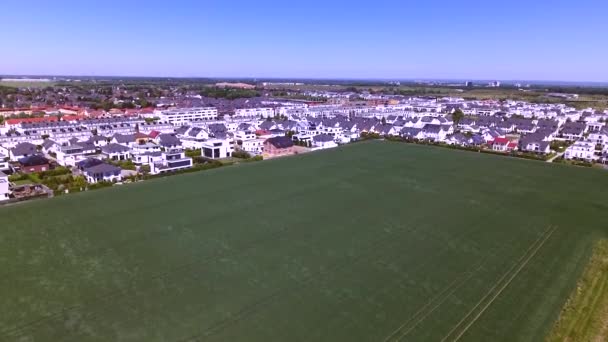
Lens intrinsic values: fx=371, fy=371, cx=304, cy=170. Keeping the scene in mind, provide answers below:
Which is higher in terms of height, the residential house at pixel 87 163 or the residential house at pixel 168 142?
the residential house at pixel 168 142

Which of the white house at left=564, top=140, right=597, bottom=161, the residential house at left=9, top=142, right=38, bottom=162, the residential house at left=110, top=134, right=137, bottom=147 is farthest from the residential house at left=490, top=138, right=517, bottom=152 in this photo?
the residential house at left=9, top=142, right=38, bottom=162

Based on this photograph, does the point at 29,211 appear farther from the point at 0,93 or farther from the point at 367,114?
the point at 0,93

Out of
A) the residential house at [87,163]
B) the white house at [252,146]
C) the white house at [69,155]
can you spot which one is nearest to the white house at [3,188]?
the residential house at [87,163]

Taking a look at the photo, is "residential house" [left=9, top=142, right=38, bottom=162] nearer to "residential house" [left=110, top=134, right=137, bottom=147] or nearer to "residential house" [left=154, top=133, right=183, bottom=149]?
"residential house" [left=110, top=134, right=137, bottom=147]

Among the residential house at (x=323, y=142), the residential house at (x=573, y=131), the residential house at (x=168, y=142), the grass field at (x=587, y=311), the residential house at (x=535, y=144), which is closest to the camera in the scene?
the grass field at (x=587, y=311)

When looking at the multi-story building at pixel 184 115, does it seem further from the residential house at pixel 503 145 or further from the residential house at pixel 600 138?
the residential house at pixel 600 138

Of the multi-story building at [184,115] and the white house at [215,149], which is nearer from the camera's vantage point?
the white house at [215,149]

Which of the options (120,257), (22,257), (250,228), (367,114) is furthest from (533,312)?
(367,114)
